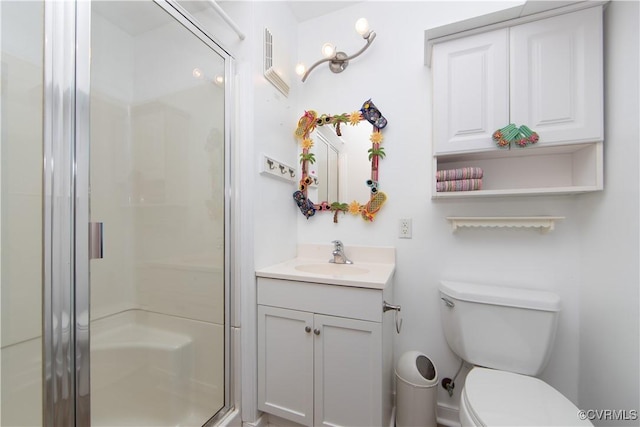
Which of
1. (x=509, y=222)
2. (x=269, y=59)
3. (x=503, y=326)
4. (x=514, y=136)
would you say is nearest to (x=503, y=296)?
(x=503, y=326)

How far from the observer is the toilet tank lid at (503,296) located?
114cm

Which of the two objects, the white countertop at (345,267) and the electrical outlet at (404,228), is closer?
the white countertop at (345,267)

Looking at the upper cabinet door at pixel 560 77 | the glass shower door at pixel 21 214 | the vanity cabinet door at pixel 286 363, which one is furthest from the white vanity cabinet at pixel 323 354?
the upper cabinet door at pixel 560 77

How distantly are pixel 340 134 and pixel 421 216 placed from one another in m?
0.74

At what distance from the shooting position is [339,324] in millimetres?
1188

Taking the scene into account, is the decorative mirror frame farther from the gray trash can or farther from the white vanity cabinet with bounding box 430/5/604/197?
the gray trash can

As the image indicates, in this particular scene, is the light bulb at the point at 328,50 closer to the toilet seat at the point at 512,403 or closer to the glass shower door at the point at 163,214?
the glass shower door at the point at 163,214

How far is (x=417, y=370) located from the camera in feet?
4.21

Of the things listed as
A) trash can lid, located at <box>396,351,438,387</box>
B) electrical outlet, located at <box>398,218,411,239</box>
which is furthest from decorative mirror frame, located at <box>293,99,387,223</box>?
trash can lid, located at <box>396,351,438,387</box>

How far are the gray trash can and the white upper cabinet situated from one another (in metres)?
1.11

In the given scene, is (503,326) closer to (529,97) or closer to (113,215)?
(529,97)

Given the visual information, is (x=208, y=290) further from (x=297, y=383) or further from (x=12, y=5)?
(x=12, y=5)

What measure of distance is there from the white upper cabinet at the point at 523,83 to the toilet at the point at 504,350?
2.35 feet

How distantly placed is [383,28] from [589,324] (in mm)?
1931
